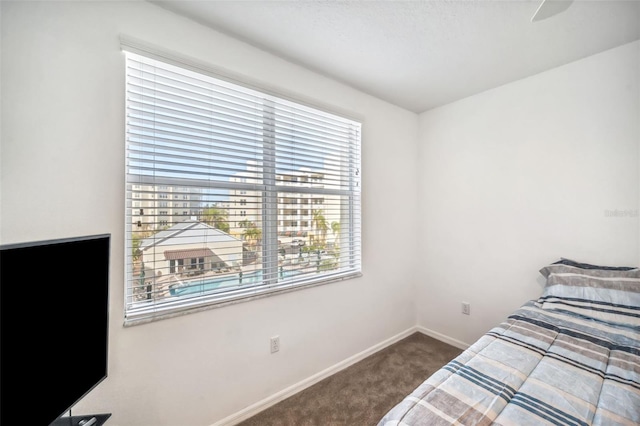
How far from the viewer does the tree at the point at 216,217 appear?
1.61m

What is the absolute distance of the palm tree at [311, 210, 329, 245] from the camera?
218 cm

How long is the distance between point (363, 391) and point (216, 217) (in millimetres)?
1713

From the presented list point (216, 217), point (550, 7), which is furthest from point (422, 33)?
point (216, 217)

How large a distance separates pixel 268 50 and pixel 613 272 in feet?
9.19

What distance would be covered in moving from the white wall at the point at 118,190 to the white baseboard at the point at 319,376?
0.14 feet

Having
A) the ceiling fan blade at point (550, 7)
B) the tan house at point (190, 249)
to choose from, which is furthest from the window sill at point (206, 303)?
the ceiling fan blade at point (550, 7)

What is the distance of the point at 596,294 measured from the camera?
1643 millimetres

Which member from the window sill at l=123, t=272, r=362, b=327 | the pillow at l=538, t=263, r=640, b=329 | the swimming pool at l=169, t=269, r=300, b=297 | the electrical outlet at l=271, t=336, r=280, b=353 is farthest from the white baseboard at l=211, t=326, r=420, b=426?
the pillow at l=538, t=263, r=640, b=329

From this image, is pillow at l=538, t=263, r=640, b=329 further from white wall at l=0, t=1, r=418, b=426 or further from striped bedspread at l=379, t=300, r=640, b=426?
white wall at l=0, t=1, r=418, b=426

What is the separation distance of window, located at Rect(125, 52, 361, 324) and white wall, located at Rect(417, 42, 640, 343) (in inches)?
50.1

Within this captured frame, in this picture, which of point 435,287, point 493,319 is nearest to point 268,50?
point 435,287

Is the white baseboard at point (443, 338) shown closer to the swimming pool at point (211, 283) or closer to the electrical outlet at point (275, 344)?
the electrical outlet at point (275, 344)

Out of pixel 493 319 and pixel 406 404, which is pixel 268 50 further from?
pixel 493 319

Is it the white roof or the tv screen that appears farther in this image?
the white roof
